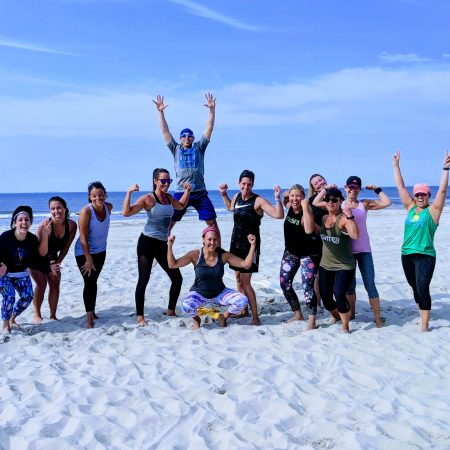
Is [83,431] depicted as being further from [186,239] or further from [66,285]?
[186,239]

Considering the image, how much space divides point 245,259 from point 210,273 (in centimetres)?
54

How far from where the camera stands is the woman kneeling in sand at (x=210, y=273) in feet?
22.2

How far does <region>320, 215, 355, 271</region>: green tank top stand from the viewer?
646cm

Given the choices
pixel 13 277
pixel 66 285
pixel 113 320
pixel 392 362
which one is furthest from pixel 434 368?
pixel 66 285

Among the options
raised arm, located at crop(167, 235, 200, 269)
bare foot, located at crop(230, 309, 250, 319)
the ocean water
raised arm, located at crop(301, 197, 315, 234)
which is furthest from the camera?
the ocean water

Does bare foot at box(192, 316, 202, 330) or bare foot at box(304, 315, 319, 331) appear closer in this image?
bare foot at box(304, 315, 319, 331)

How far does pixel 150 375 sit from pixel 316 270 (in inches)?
109

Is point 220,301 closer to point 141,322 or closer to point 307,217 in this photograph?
point 141,322

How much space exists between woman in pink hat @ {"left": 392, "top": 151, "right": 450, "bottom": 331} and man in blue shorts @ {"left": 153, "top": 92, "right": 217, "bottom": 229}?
279 centimetres

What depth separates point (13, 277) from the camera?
675 centimetres

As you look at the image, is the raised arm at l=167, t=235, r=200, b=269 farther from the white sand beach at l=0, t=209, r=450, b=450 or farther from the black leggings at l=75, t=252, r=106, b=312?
the black leggings at l=75, t=252, r=106, b=312

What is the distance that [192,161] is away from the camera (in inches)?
305

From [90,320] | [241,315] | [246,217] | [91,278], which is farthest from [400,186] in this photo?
[90,320]

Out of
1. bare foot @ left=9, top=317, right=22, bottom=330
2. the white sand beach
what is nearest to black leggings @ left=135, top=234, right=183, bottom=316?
the white sand beach
